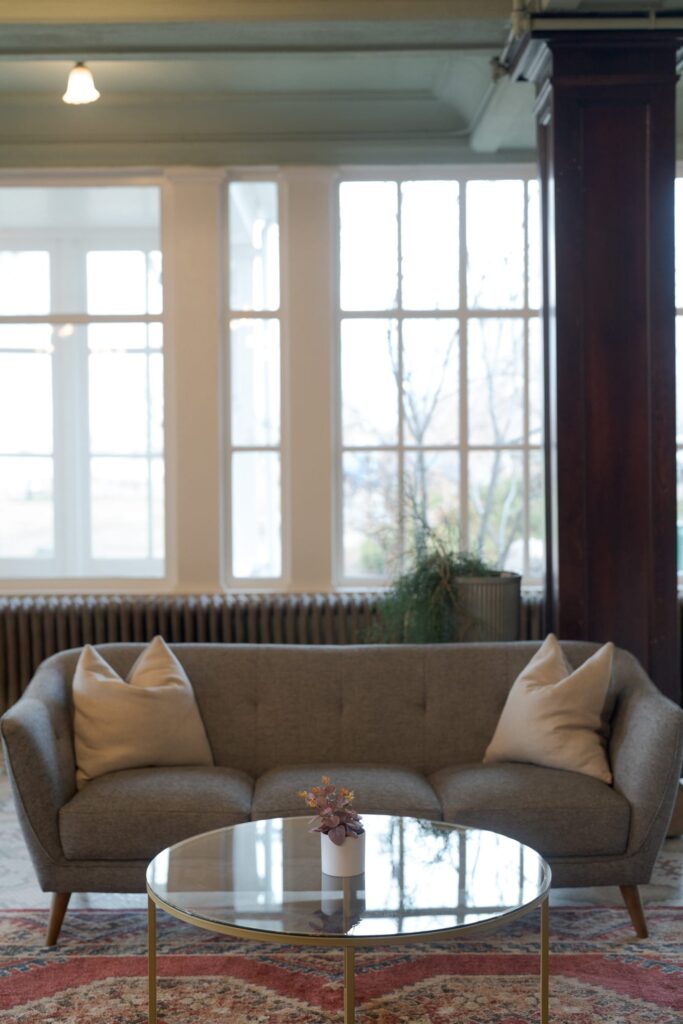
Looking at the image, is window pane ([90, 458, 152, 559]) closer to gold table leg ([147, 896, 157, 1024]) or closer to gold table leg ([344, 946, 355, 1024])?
gold table leg ([147, 896, 157, 1024])

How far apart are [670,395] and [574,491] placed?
0.56 metres

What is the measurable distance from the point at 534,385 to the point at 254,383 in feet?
5.38

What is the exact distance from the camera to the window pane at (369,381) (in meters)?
6.88

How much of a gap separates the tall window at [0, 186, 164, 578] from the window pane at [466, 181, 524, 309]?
1884mm

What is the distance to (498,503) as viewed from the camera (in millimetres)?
6926

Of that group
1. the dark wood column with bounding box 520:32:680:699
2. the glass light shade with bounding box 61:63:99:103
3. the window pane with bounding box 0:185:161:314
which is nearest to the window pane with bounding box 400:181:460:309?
the window pane with bounding box 0:185:161:314

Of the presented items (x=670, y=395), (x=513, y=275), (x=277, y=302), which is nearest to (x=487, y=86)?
(x=513, y=275)

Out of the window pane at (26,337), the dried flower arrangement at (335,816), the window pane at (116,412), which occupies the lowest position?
the dried flower arrangement at (335,816)

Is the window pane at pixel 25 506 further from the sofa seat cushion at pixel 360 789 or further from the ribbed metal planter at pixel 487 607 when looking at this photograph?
the sofa seat cushion at pixel 360 789

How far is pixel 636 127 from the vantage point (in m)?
4.91

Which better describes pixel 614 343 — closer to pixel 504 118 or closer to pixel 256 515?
pixel 504 118

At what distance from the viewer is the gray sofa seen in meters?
3.63

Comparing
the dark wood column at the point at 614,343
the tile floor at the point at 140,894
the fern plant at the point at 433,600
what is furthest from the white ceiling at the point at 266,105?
the tile floor at the point at 140,894

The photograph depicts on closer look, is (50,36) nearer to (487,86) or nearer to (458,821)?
(487,86)
